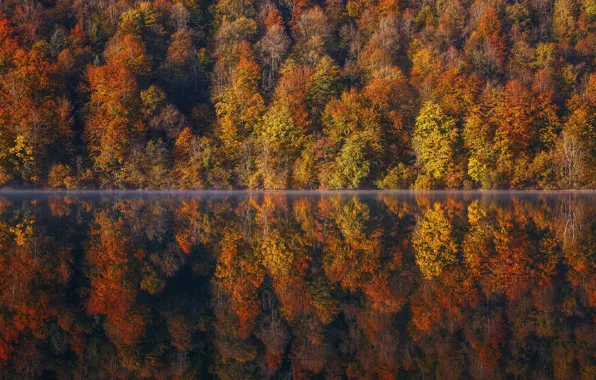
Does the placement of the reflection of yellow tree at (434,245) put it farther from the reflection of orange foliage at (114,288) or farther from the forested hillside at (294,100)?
Answer: the forested hillside at (294,100)

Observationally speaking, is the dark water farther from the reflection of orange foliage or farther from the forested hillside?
the forested hillside

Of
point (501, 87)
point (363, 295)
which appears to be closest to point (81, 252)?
point (363, 295)

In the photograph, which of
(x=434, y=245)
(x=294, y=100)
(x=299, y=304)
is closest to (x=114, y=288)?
(x=299, y=304)

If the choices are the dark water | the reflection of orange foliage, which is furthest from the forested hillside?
the reflection of orange foliage

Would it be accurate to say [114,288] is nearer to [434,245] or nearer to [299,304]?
[299,304]

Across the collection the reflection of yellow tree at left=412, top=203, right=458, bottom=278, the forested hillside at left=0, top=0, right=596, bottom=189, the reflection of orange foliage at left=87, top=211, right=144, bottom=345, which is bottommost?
the reflection of orange foliage at left=87, top=211, right=144, bottom=345

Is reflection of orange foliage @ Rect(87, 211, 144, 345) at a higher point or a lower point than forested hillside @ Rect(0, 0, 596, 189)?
lower

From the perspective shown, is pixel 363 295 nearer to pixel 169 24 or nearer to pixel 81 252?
pixel 81 252
